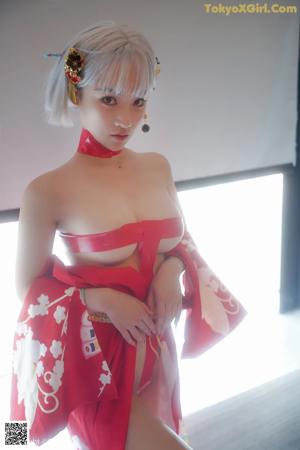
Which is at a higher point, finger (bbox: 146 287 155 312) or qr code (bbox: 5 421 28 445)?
finger (bbox: 146 287 155 312)

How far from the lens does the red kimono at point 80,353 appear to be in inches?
37.6

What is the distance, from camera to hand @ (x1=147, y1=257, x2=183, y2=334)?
1.01 meters

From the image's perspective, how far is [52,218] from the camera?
3.17 ft

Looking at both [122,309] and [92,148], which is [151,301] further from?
[92,148]

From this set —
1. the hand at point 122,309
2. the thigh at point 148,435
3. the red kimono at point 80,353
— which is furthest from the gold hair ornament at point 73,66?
the thigh at point 148,435

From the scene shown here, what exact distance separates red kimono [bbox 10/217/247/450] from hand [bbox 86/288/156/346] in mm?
18

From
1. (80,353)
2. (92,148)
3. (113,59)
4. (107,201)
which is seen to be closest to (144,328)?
(80,353)

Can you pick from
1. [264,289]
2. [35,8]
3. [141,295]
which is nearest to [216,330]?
[141,295]

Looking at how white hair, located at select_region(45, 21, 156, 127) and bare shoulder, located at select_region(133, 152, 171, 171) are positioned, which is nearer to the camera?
white hair, located at select_region(45, 21, 156, 127)

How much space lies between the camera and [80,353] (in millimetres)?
968

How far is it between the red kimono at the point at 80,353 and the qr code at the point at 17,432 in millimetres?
16

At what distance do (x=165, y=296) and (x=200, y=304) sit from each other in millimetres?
123

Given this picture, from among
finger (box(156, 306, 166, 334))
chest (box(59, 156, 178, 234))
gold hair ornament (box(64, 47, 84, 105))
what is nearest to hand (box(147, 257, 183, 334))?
finger (box(156, 306, 166, 334))

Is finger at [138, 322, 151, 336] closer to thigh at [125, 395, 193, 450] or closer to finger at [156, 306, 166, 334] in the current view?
finger at [156, 306, 166, 334]
